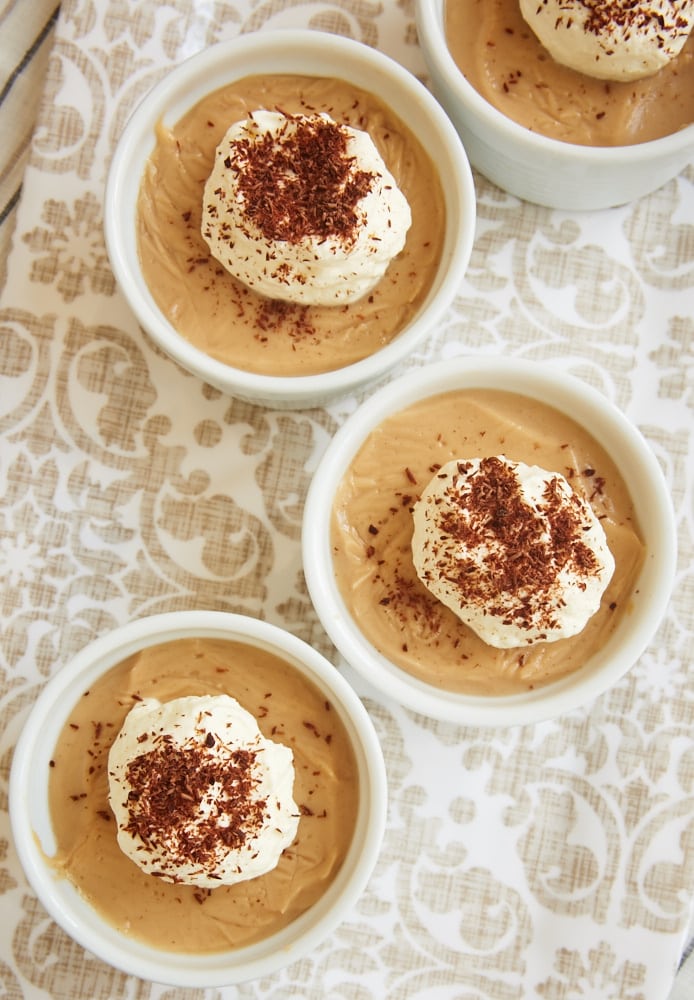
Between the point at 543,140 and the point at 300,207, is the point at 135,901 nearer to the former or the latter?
the point at 300,207

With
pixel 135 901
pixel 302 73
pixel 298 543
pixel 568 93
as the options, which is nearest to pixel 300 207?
pixel 302 73

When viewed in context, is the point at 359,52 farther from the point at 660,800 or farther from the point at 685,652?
the point at 660,800

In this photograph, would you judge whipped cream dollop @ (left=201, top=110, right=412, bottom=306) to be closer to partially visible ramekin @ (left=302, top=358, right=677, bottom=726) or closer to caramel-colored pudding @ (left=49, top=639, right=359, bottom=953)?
partially visible ramekin @ (left=302, top=358, right=677, bottom=726)

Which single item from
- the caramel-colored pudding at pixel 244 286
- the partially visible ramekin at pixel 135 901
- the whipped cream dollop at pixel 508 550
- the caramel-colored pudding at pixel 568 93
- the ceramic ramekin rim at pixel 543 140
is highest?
the caramel-colored pudding at pixel 568 93

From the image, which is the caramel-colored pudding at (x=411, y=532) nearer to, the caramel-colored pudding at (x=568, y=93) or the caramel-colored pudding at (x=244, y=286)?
the caramel-colored pudding at (x=244, y=286)

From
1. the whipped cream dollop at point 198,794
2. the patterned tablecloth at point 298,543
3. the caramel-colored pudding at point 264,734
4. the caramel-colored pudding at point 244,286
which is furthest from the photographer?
the patterned tablecloth at point 298,543

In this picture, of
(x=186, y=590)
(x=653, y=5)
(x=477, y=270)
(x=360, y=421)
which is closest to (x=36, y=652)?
(x=186, y=590)

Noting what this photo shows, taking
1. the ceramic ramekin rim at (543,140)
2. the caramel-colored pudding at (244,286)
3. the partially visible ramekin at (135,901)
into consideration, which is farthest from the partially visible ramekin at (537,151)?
the partially visible ramekin at (135,901)
